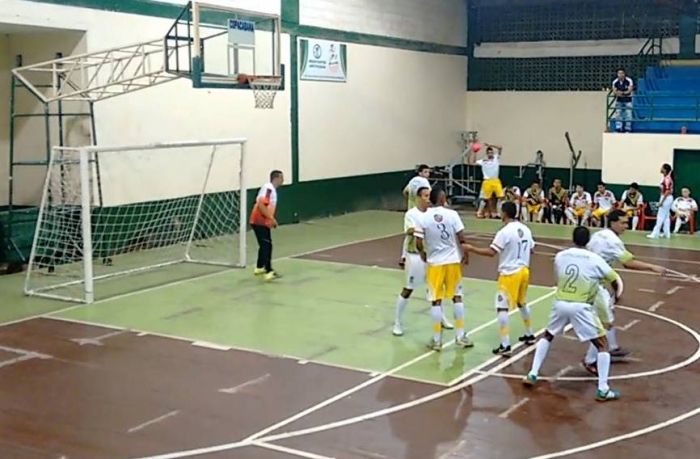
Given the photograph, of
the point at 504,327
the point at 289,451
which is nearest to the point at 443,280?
the point at 504,327

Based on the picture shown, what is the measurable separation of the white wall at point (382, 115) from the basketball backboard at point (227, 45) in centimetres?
502

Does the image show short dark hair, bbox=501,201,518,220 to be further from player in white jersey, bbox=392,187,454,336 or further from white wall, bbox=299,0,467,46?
white wall, bbox=299,0,467,46

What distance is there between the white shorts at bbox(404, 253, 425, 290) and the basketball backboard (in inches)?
225

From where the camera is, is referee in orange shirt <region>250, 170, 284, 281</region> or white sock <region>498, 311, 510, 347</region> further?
referee in orange shirt <region>250, 170, 284, 281</region>

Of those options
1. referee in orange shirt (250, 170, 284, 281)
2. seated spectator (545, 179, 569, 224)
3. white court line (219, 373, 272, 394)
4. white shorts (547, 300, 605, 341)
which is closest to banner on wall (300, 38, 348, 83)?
seated spectator (545, 179, 569, 224)

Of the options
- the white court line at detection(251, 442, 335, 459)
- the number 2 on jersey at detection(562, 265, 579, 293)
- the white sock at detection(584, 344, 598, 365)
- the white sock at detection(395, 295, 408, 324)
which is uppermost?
the number 2 on jersey at detection(562, 265, 579, 293)

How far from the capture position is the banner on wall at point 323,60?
76.8 feet

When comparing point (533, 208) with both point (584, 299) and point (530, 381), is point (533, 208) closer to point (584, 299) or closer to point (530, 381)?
point (530, 381)

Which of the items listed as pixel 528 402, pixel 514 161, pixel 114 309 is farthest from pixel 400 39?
pixel 528 402

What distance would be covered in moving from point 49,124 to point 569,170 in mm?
17254

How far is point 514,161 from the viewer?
29.9 meters

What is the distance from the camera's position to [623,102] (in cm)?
2498

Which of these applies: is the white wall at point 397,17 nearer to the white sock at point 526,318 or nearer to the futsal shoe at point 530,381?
the white sock at point 526,318

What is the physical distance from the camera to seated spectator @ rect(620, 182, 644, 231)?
2277 cm
